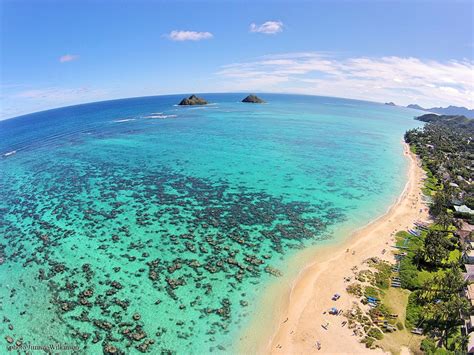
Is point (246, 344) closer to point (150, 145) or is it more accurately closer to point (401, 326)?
point (401, 326)

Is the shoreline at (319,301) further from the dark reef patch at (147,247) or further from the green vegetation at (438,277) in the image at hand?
the green vegetation at (438,277)

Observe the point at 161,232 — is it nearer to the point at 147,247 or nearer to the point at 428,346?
the point at 147,247

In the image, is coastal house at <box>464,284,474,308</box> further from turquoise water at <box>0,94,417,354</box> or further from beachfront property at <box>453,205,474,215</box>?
beachfront property at <box>453,205,474,215</box>

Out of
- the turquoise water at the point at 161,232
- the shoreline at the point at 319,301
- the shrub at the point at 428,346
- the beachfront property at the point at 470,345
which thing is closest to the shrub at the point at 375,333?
the shoreline at the point at 319,301

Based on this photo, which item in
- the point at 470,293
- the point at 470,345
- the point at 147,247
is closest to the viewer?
the point at 470,345

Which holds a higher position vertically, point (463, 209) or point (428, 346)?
point (463, 209)

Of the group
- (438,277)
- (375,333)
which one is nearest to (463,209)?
(438,277)

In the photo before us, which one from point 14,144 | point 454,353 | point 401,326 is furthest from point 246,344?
point 14,144
